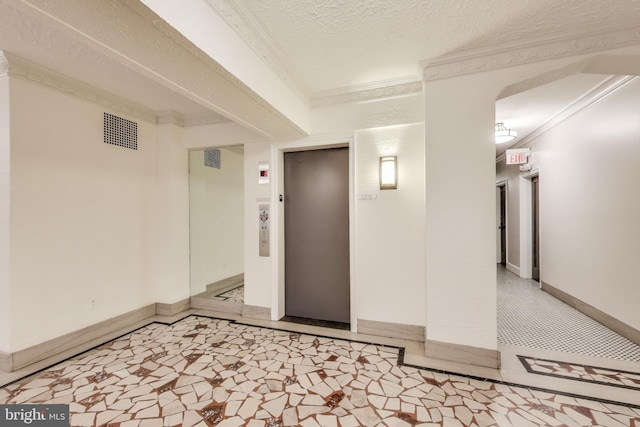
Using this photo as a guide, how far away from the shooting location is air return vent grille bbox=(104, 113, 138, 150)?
3283 mm

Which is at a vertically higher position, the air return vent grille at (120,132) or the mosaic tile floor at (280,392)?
the air return vent grille at (120,132)

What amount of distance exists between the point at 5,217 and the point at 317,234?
295cm

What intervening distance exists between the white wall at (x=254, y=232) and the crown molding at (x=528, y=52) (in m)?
2.12

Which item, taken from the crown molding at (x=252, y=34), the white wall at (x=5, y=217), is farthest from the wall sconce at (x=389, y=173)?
the white wall at (x=5, y=217)

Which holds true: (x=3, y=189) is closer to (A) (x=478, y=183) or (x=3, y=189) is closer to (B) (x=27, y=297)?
(B) (x=27, y=297)

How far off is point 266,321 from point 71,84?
10.9 feet

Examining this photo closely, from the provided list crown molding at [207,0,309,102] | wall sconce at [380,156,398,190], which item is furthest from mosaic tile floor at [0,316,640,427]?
crown molding at [207,0,309,102]

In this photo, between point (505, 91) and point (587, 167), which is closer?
point (505, 91)

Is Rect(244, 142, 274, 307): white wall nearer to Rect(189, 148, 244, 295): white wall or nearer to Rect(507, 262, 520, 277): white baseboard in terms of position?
Rect(189, 148, 244, 295): white wall

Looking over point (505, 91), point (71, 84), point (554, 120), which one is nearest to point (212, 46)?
point (71, 84)

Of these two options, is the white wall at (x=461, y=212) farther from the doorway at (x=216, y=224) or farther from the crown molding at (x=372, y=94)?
the doorway at (x=216, y=224)

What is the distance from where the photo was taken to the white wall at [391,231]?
3.00 metres

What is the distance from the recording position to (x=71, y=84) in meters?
2.90

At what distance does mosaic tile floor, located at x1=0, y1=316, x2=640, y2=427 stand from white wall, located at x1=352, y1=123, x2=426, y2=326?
1.61 ft
